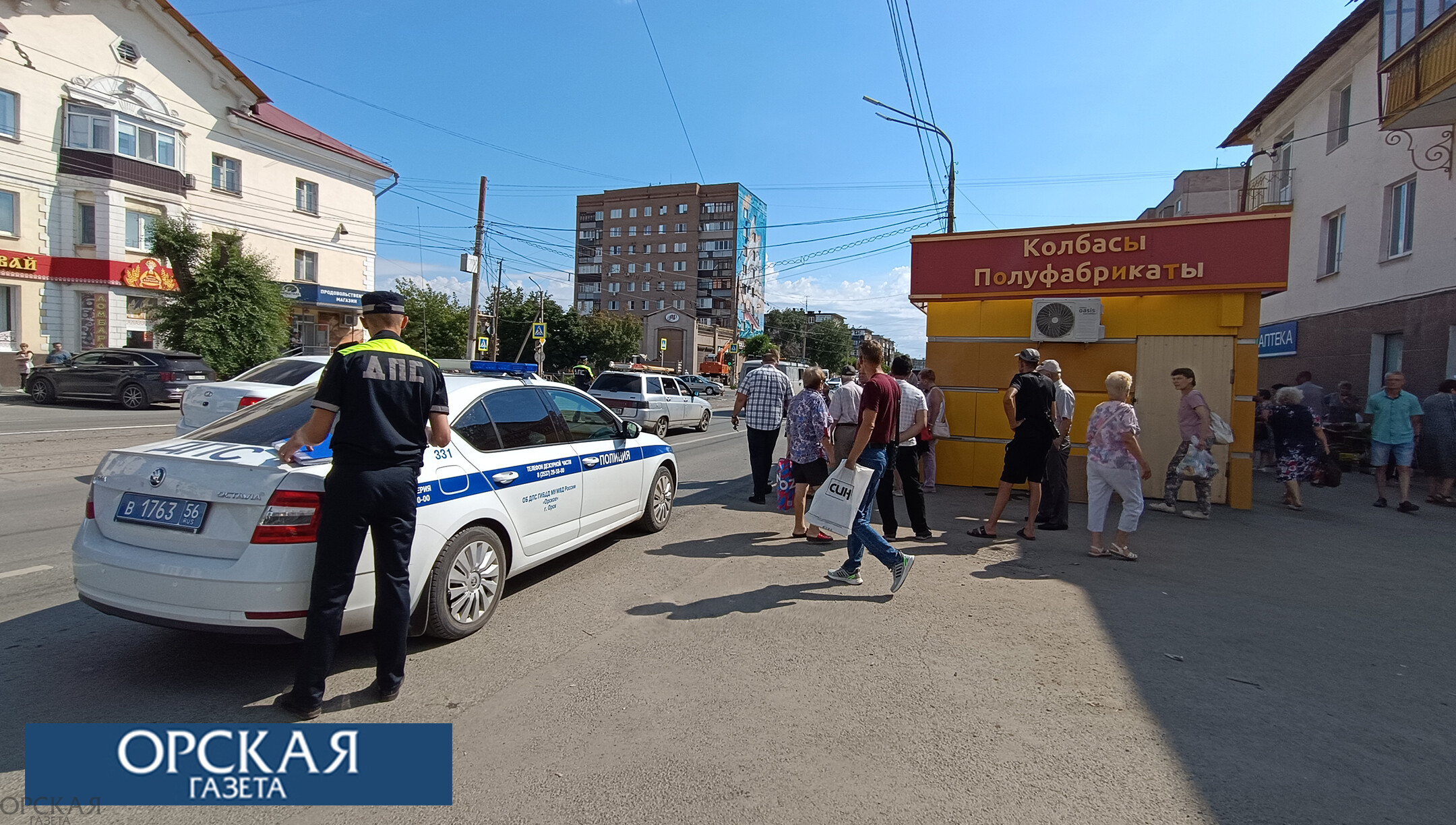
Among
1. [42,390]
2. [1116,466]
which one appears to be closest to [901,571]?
[1116,466]

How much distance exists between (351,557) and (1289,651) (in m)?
5.34

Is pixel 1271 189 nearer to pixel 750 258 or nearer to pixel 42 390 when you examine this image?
pixel 42 390

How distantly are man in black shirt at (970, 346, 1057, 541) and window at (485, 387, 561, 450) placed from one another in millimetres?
4275

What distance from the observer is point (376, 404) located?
337cm

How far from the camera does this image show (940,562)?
638cm

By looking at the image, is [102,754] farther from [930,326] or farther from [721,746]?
[930,326]

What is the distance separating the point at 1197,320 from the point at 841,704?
839 cm

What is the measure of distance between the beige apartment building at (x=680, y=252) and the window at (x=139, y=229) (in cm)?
5431

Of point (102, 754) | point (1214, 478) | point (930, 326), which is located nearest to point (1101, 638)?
point (102, 754)

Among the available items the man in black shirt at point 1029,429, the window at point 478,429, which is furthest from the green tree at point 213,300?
the man in black shirt at point 1029,429

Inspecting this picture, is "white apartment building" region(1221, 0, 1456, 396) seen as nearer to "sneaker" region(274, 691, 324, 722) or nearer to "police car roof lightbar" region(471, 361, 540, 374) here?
"police car roof lightbar" region(471, 361, 540, 374)

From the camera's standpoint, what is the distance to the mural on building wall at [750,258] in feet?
263

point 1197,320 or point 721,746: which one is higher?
point 1197,320

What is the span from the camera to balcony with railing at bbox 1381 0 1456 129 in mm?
10594
